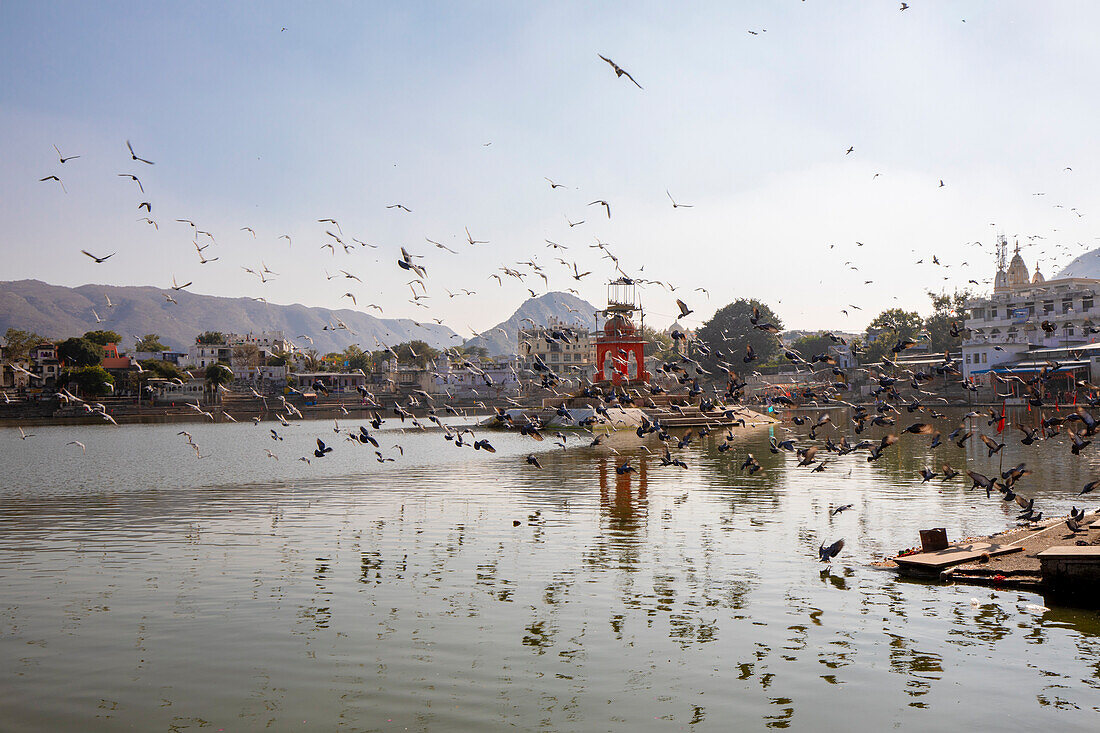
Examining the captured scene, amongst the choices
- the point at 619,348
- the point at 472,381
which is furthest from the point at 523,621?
the point at 472,381

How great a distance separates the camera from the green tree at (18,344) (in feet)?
411

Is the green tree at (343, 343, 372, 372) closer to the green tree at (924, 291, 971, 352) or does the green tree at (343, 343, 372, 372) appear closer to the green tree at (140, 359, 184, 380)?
the green tree at (140, 359, 184, 380)

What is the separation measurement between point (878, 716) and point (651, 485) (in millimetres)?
21935

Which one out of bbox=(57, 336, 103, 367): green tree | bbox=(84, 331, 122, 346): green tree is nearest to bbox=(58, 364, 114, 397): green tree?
bbox=(57, 336, 103, 367): green tree

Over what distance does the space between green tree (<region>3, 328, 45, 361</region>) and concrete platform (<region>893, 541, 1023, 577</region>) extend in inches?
5485

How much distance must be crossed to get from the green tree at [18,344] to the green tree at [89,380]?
75.4 feet

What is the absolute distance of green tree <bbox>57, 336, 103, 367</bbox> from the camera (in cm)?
12181

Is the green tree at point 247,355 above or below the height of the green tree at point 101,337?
below

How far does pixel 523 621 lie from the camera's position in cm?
1345

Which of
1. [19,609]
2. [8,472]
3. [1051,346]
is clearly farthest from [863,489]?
[1051,346]

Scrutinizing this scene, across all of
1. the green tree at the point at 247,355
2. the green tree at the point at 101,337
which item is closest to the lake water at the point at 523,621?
the green tree at the point at 101,337

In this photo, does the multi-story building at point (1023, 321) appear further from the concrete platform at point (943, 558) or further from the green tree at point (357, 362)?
the green tree at point (357, 362)

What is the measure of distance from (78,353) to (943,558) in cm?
13287

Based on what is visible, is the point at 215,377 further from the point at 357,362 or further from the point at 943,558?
the point at 943,558
